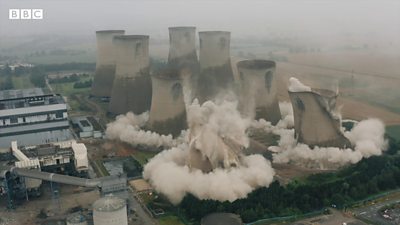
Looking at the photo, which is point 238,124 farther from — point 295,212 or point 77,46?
point 77,46

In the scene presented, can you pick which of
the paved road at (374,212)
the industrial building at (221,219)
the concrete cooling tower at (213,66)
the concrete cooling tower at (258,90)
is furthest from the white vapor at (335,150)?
the concrete cooling tower at (213,66)

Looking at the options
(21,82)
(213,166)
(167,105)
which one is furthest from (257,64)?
(21,82)

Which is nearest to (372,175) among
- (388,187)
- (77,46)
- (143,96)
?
(388,187)

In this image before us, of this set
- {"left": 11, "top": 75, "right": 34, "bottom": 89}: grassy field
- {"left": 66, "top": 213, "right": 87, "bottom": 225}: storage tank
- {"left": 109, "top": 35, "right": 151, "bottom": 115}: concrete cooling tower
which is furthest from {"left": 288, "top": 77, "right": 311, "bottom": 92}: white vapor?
{"left": 11, "top": 75, "right": 34, "bottom": 89}: grassy field

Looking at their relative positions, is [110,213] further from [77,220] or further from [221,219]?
[221,219]

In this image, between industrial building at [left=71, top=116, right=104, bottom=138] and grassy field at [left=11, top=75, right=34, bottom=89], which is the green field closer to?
industrial building at [left=71, top=116, right=104, bottom=138]

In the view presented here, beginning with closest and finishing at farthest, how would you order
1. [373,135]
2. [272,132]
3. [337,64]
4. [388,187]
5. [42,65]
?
[388,187] < [373,135] < [272,132] < [337,64] < [42,65]
